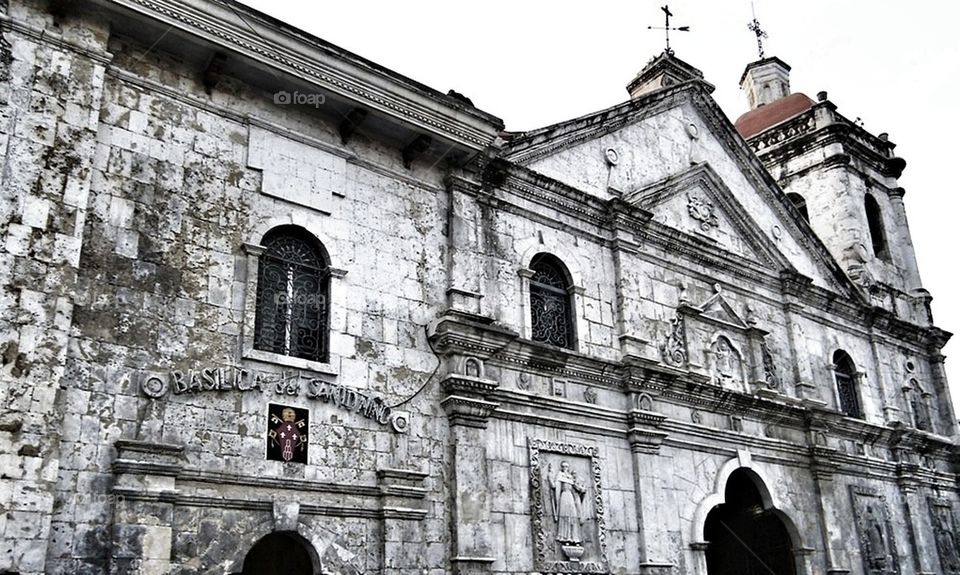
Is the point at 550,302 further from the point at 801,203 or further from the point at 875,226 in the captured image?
the point at 875,226

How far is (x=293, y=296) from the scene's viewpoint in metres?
10.2

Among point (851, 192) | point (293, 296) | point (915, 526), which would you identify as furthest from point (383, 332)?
point (851, 192)

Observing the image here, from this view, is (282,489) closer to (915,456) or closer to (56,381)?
(56,381)

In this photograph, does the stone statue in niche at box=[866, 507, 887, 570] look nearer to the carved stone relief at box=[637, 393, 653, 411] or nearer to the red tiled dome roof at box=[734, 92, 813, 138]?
the carved stone relief at box=[637, 393, 653, 411]

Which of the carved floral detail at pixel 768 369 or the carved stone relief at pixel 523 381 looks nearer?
the carved stone relief at pixel 523 381

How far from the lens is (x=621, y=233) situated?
13859 millimetres

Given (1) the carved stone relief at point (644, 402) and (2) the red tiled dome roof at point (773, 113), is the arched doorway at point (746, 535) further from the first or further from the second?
(2) the red tiled dome roof at point (773, 113)

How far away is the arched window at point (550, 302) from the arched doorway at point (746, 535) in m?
4.01

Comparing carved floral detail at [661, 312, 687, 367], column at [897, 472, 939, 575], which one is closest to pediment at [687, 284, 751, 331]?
carved floral detail at [661, 312, 687, 367]

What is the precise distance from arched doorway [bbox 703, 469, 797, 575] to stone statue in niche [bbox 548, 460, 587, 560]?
3.82m

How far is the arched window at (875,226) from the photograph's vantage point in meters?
20.6

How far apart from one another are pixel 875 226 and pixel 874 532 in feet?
26.3

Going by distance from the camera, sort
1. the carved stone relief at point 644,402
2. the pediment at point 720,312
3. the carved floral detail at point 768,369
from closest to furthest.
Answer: the carved stone relief at point 644,402
the pediment at point 720,312
the carved floral detail at point 768,369

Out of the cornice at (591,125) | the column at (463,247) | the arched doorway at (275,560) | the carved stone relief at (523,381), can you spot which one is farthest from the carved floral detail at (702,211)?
the arched doorway at (275,560)
